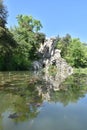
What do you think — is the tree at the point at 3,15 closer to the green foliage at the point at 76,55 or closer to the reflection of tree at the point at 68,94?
the reflection of tree at the point at 68,94

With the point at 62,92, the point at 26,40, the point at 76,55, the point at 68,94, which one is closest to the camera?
the point at 68,94

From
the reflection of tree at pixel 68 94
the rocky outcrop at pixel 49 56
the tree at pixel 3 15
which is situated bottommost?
the reflection of tree at pixel 68 94

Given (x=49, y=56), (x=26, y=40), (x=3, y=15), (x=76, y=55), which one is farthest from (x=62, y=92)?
(x=76, y=55)

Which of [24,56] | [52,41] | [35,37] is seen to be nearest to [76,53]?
[52,41]

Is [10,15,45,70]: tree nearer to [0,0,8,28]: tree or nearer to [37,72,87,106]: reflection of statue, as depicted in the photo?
[0,0,8,28]: tree

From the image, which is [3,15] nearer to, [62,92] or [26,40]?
[26,40]

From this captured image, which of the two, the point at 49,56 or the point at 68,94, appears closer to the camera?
the point at 68,94

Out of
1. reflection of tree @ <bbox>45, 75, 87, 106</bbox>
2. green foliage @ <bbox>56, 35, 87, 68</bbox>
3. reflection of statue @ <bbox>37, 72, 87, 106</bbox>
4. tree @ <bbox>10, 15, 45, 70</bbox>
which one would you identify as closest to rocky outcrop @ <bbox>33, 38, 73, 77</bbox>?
tree @ <bbox>10, 15, 45, 70</bbox>

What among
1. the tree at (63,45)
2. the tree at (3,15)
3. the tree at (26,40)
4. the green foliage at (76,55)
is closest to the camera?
the tree at (3,15)

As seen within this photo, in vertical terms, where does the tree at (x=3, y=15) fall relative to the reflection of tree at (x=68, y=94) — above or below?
above

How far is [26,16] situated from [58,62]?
15985 mm

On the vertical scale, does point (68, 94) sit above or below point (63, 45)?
below

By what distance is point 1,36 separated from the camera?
1827 inches

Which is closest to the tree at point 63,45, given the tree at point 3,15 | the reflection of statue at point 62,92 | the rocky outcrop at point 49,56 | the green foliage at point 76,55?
the green foliage at point 76,55
